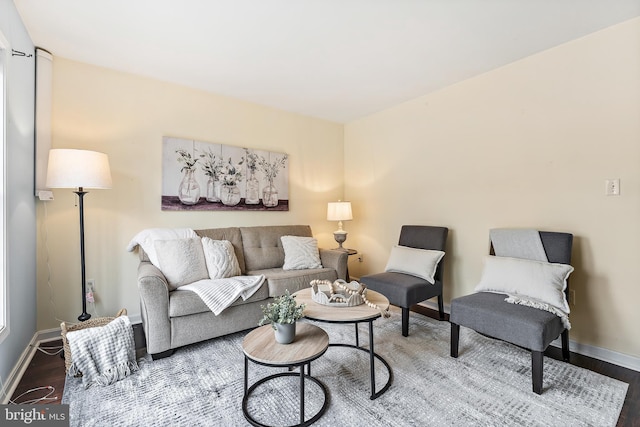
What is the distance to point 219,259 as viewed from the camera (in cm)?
275

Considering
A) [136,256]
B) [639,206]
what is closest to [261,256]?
[136,256]

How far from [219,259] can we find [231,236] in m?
0.48

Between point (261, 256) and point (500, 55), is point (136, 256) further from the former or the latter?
point (500, 55)

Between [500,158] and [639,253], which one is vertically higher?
[500,158]

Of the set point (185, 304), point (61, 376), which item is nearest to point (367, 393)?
point (185, 304)

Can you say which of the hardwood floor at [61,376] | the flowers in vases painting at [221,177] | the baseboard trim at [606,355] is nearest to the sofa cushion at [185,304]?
the hardwood floor at [61,376]

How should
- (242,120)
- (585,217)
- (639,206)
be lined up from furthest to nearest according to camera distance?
(242,120)
(585,217)
(639,206)

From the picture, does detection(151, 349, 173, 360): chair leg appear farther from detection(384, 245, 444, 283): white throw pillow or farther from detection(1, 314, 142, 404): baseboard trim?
detection(384, 245, 444, 283): white throw pillow

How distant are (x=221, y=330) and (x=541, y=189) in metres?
2.84

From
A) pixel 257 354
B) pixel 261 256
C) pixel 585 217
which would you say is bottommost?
pixel 257 354

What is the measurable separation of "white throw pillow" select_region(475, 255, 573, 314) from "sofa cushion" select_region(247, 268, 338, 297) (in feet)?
4.54

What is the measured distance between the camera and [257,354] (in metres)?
1.49

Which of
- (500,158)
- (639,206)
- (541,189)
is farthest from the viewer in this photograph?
(500,158)

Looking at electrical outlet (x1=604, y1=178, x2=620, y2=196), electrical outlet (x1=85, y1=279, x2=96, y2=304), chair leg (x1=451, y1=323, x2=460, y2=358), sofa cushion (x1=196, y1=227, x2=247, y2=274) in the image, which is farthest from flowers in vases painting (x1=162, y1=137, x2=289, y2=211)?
electrical outlet (x1=604, y1=178, x2=620, y2=196)
